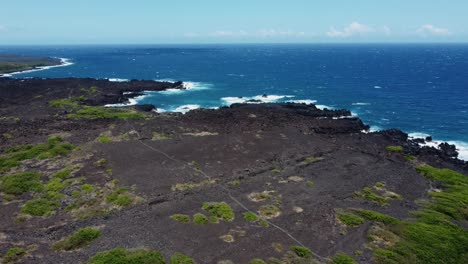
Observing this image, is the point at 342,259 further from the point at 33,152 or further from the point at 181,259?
the point at 33,152

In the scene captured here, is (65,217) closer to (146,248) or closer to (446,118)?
(146,248)

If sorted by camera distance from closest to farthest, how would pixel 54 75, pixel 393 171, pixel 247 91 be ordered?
1. pixel 393 171
2. pixel 247 91
3. pixel 54 75

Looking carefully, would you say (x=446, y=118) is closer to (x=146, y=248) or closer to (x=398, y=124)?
(x=398, y=124)

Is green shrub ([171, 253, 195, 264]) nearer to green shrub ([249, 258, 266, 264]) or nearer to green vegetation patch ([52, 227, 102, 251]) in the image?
green shrub ([249, 258, 266, 264])

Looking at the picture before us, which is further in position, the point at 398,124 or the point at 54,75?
the point at 54,75

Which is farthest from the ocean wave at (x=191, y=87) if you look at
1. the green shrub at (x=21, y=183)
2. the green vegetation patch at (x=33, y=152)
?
the green shrub at (x=21, y=183)

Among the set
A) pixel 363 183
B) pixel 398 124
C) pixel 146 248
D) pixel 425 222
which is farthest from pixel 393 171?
pixel 146 248

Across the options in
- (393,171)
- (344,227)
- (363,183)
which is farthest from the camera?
(393,171)

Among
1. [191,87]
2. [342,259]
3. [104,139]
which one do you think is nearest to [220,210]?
A: [342,259]
